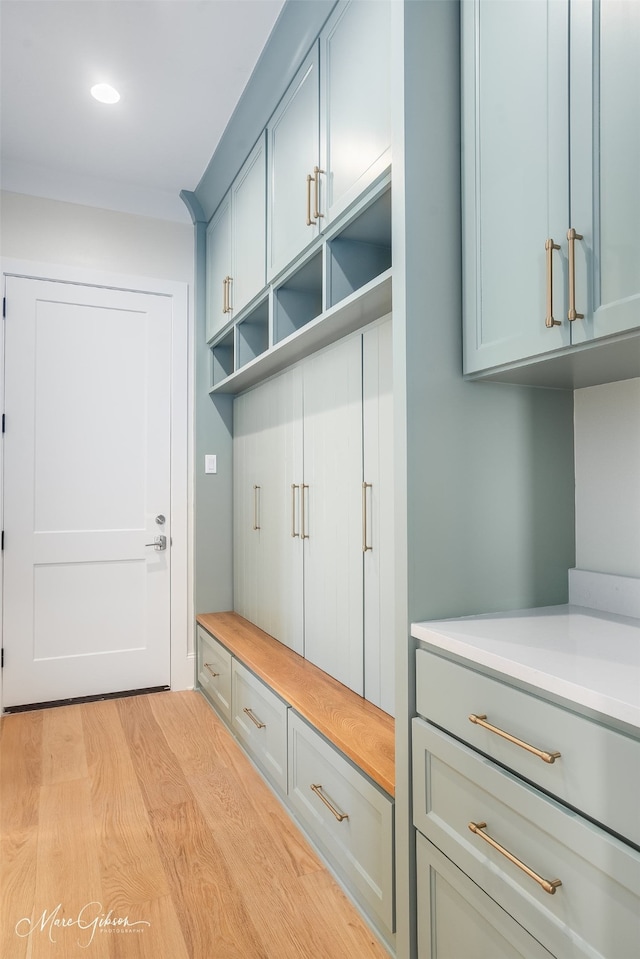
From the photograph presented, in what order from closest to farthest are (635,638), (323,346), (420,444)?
(635,638)
(420,444)
(323,346)

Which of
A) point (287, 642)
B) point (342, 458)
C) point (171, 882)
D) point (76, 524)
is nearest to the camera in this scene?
point (171, 882)

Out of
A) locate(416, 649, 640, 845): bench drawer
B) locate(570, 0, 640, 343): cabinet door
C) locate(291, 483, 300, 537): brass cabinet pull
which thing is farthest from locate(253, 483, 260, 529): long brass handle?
locate(570, 0, 640, 343): cabinet door

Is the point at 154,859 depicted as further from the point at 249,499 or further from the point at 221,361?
the point at 221,361

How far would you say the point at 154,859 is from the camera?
1883 millimetres

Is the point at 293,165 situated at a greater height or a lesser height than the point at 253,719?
greater

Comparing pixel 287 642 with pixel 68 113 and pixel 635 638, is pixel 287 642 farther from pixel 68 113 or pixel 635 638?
pixel 68 113

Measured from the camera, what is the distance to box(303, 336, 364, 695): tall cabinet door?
2064 mm

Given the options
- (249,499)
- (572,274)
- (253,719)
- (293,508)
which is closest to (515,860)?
(572,274)

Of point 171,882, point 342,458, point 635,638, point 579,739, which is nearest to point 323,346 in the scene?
point 342,458

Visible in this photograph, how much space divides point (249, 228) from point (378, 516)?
5.09 feet

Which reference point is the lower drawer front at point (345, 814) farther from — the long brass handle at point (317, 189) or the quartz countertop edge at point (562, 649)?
the long brass handle at point (317, 189)

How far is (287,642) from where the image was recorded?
2.64 metres

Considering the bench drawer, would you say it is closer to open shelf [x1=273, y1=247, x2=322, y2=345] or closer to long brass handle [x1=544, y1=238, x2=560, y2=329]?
long brass handle [x1=544, y1=238, x2=560, y2=329]

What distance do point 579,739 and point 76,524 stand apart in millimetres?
2858
